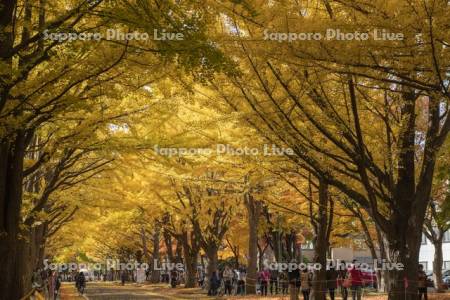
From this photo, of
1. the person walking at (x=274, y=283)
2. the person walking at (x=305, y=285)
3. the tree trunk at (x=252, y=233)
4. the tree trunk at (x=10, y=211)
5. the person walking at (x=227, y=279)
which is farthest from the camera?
the person walking at (x=227, y=279)

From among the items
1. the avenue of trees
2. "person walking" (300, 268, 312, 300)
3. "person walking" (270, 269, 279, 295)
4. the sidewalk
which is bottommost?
the sidewalk

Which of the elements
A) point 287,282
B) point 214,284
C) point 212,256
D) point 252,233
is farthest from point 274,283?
point 252,233

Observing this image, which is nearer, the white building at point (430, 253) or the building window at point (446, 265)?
the building window at point (446, 265)

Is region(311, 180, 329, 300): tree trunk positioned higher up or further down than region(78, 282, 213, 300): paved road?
higher up

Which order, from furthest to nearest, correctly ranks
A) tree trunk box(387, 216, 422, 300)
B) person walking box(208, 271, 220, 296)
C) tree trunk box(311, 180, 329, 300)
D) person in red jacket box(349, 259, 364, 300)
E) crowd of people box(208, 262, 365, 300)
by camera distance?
person walking box(208, 271, 220, 296)
crowd of people box(208, 262, 365, 300)
person in red jacket box(349, 259, 364, 300)
tree trunk box(311, 180, 329, 300)
tree trunk box(387, 216, 422, 300)

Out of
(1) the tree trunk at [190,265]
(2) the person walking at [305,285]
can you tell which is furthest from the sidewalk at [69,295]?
(2) the person walking at [305,285]

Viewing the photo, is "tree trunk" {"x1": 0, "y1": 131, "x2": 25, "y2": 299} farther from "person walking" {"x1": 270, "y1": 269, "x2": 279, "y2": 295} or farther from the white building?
the white building

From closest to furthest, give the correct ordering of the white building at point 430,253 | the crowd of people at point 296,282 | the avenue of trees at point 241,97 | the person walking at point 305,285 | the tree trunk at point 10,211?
the avenue of trees at point 241,97
the tree trunk at point 10,211
the crowd of people at point 296,282
the person walking at point 305,285
the white building at point 430,253

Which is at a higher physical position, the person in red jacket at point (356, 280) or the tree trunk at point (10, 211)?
the tree trunk at point (10, 211)

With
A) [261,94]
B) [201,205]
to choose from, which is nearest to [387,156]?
[261,94]

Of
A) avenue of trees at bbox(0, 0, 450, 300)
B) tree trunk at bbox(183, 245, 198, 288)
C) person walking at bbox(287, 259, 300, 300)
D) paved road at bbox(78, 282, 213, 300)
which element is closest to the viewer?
avenue of trees at bbox(0, 0, 450, 300)

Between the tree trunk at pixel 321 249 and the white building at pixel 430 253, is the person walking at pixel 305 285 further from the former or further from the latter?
the white building at pixel 430 253

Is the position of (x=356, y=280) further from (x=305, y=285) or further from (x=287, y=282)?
(x=287, y=282)

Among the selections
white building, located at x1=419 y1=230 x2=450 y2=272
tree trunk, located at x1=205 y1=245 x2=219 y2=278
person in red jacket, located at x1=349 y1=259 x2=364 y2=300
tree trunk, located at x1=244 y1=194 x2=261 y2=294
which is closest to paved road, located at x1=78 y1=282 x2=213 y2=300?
tree trunk, located at x1=205 y1=245 x2=219 y2=278
